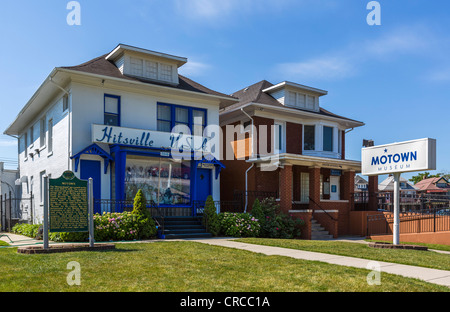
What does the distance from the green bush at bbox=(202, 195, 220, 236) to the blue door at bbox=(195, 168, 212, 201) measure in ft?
8.85

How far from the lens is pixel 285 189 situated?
20875 millimetres

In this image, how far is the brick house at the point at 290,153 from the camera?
2178 cm

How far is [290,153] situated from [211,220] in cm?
832

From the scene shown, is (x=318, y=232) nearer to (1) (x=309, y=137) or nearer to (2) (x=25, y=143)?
(1) (x=309, y=137)

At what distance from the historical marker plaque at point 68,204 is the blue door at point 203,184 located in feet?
30.3

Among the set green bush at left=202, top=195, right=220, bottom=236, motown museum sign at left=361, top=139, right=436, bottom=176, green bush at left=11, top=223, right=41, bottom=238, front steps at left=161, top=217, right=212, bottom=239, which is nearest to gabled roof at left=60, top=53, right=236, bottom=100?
green bush at left=202, top=195, right=220, bottom=236

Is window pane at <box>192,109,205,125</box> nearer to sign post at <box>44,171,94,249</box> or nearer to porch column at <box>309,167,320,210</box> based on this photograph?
porch column at <box>309,167,320,210</box>

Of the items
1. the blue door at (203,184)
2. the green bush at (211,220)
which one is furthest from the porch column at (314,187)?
the green bush at (211,220)

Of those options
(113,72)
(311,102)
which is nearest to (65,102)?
(113,72)

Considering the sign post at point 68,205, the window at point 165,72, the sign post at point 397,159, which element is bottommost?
the sign post at point 68,205

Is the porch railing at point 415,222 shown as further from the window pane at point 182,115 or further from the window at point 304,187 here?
the window pane at point 182,115

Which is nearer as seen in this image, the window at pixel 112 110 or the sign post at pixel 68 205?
the sign post at pixel 68 205
